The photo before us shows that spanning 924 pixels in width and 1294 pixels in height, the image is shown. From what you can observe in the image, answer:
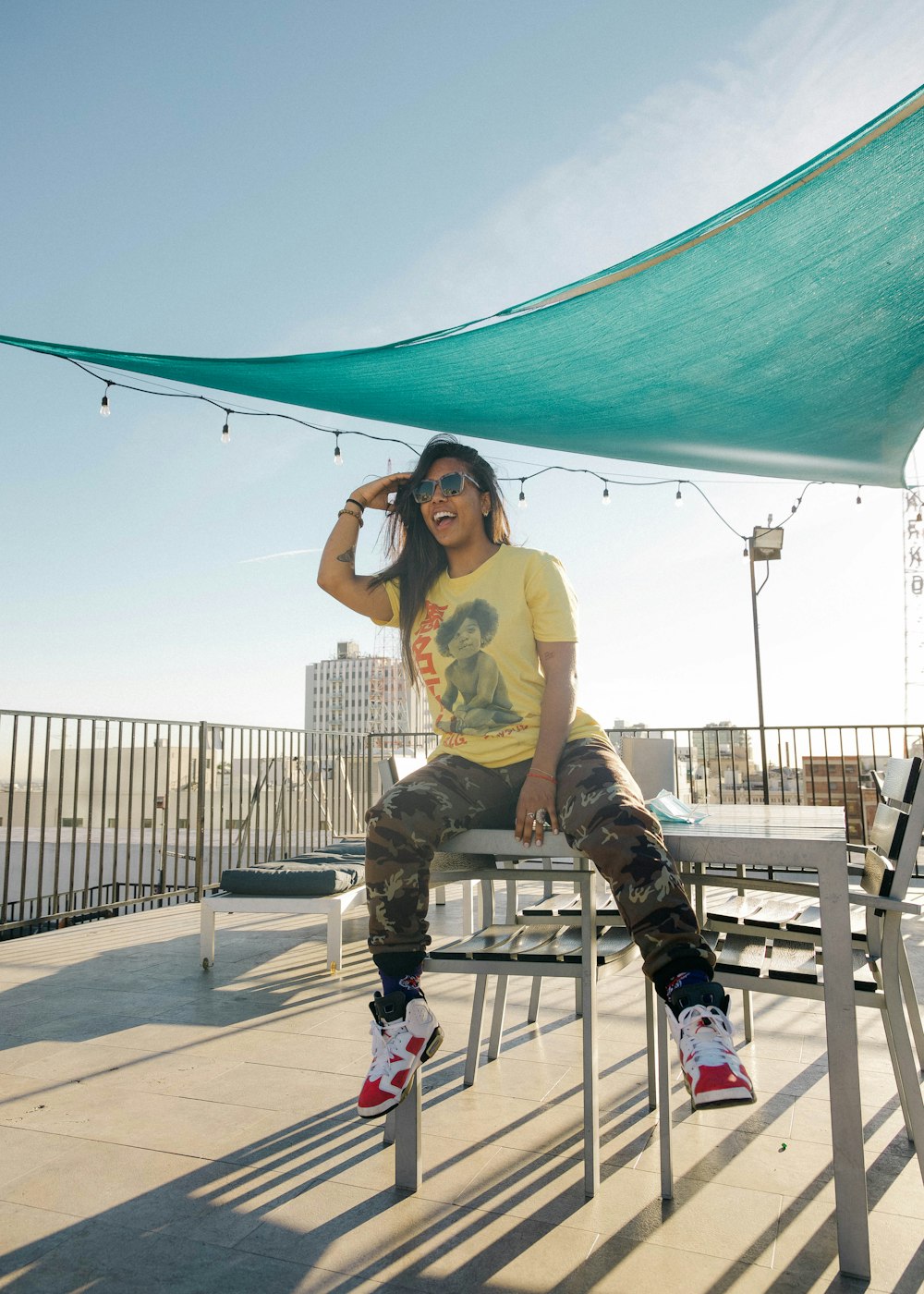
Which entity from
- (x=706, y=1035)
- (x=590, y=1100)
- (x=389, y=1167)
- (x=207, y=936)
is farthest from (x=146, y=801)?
(x=706, y=1035)

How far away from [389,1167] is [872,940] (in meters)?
1.20

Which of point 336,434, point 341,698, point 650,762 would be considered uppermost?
point 341,698

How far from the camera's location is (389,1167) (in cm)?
174

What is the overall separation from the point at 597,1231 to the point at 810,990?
0.60 meters

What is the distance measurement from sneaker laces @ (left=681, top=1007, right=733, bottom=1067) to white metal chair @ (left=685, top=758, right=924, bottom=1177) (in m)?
0.29

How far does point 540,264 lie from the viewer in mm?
4715

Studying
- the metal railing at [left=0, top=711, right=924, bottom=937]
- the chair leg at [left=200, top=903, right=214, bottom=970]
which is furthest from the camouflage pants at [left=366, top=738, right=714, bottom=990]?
the chair leg at [left=200, top=903, right=214, bottom=970]

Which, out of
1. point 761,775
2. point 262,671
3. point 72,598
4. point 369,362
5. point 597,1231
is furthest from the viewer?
point 262,671

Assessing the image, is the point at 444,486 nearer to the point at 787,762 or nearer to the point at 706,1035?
the point at 706,1035

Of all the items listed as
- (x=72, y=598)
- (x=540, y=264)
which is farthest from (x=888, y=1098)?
(x=72, y=598)

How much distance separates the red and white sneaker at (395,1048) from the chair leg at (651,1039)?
1.96 ft

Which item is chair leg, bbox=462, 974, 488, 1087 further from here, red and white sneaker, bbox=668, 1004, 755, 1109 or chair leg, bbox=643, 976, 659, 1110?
red and white sneaker, bbox=668, 1004, 755, 1109

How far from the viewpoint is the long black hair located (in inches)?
83.7

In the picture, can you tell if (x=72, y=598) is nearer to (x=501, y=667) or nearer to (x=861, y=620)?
(x=861, y=620)
